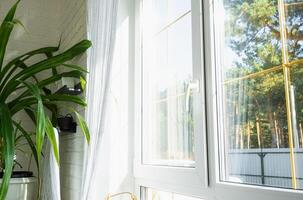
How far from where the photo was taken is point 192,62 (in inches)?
54.4

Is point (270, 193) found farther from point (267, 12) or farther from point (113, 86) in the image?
point (113, 86)

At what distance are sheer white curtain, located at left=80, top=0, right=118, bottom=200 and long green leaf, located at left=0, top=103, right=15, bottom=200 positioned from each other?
0.35m

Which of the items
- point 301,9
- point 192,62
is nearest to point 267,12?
point 301,9

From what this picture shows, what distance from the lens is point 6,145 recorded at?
4.89ft

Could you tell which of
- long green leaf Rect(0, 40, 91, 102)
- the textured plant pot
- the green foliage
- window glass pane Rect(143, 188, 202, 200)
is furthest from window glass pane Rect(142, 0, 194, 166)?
the textured plant pot

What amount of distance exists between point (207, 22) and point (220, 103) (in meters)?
0.34

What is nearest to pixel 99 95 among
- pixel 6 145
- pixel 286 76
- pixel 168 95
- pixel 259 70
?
pixel 168 95

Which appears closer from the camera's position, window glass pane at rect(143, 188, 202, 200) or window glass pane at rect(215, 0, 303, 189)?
window glass pane at rect(215, 0, 303, 189)

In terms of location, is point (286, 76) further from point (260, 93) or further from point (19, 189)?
point (19, 189)

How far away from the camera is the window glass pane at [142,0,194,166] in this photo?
1.46 meters

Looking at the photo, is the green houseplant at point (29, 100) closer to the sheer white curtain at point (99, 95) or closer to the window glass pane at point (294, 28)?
the sheer white curtain at point (99, 95)

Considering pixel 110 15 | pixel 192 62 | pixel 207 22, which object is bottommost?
pixel 192 62

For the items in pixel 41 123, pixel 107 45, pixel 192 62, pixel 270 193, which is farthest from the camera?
pixel 107 45

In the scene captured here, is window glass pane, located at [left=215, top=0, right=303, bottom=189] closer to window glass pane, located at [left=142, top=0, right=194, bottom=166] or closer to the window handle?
the window handle
